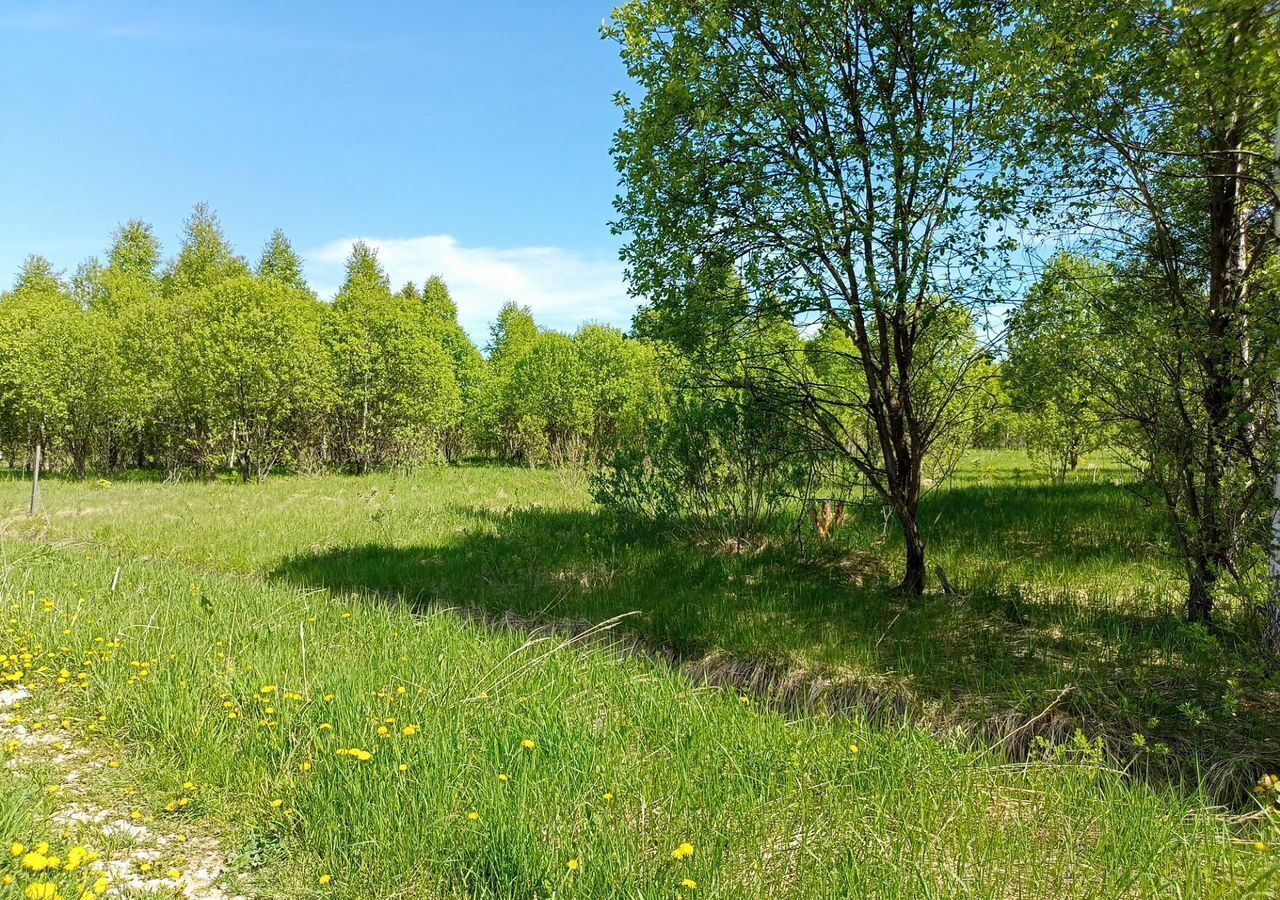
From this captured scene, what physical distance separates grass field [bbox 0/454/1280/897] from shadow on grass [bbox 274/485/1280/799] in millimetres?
33

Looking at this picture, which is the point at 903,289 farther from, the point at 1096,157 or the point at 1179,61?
the point at 1179,61

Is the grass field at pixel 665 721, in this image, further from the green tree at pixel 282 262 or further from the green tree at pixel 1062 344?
the green tree at pixel 282 262

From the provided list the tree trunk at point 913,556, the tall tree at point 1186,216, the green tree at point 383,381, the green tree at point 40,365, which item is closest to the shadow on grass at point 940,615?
the tree trunk at point 913,556

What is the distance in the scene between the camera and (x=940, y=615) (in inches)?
244

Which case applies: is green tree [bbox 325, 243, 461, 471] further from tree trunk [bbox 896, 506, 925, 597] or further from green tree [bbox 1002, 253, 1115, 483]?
green tree [bbox 1002, 253, 1115, 483]

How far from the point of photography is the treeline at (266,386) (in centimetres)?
2175

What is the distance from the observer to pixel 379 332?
2578cm

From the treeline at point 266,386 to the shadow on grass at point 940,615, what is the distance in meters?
6.38

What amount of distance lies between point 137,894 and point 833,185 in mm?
6607

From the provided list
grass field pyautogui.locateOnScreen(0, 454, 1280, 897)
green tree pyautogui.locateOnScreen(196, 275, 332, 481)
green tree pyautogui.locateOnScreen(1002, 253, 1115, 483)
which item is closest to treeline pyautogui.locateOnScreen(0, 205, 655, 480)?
green tree pyautogui.locateOnScreen(196, 275, 332, 481)

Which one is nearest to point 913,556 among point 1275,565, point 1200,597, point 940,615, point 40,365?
point 940,615

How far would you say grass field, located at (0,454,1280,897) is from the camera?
2699 mm

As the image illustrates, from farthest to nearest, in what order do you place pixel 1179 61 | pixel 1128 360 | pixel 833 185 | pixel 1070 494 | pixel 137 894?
pixel 1070 494 → pixel 833 185 → pixel 1128 360 → pixel 1179 61 → pixel 137 894

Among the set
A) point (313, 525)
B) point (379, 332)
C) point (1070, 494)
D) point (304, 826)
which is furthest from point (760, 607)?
point (379, 332)
